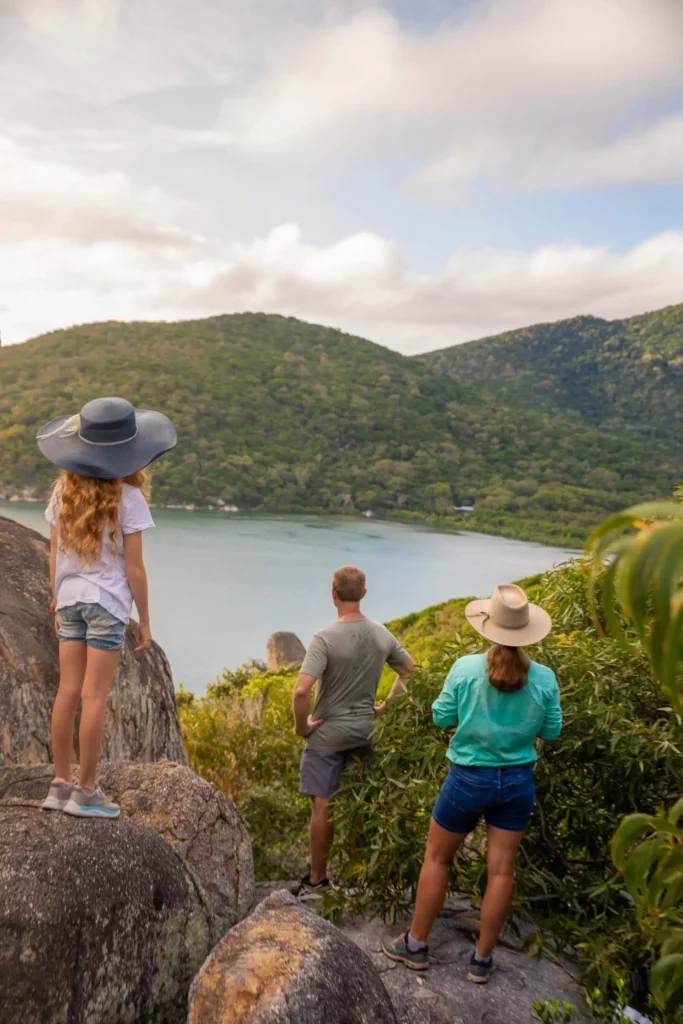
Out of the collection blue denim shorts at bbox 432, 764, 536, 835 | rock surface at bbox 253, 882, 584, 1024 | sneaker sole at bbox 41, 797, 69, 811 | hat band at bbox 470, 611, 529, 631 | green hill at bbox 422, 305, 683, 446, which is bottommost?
rock surface at bbox 253, 882, 584, 1024

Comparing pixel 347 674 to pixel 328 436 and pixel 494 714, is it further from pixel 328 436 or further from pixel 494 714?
pixel 328 436

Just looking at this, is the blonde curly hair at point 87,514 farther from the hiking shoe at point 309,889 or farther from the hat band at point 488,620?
the hiking shoe at point 309,889

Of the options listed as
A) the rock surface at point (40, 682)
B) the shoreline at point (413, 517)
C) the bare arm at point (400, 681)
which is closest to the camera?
the bare arm at point (400, 681)

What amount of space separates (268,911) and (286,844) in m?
4.30

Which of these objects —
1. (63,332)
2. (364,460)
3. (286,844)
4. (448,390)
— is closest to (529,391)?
(448,390)

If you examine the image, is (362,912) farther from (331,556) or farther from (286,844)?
(331,556)

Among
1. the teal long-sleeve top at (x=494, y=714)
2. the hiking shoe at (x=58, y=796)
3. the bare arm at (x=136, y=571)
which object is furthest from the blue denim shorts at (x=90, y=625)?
the teal long-sleeve top at (x=494, y=714)

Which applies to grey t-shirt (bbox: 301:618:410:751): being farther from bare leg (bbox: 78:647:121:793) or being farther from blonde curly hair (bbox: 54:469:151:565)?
blonde curly hair (bbox: 54:469:151:565)

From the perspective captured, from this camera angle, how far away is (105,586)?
4.79m

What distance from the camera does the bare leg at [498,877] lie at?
478 cm

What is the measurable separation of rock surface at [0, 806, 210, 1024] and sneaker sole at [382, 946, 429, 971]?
1123mm

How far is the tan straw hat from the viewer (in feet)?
15.0

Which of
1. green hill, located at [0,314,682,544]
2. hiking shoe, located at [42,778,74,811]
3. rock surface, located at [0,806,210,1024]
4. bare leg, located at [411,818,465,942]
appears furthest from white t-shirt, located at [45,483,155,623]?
green hill, located at [0,314,682,544]

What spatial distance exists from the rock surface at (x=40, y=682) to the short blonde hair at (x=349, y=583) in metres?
2.87
